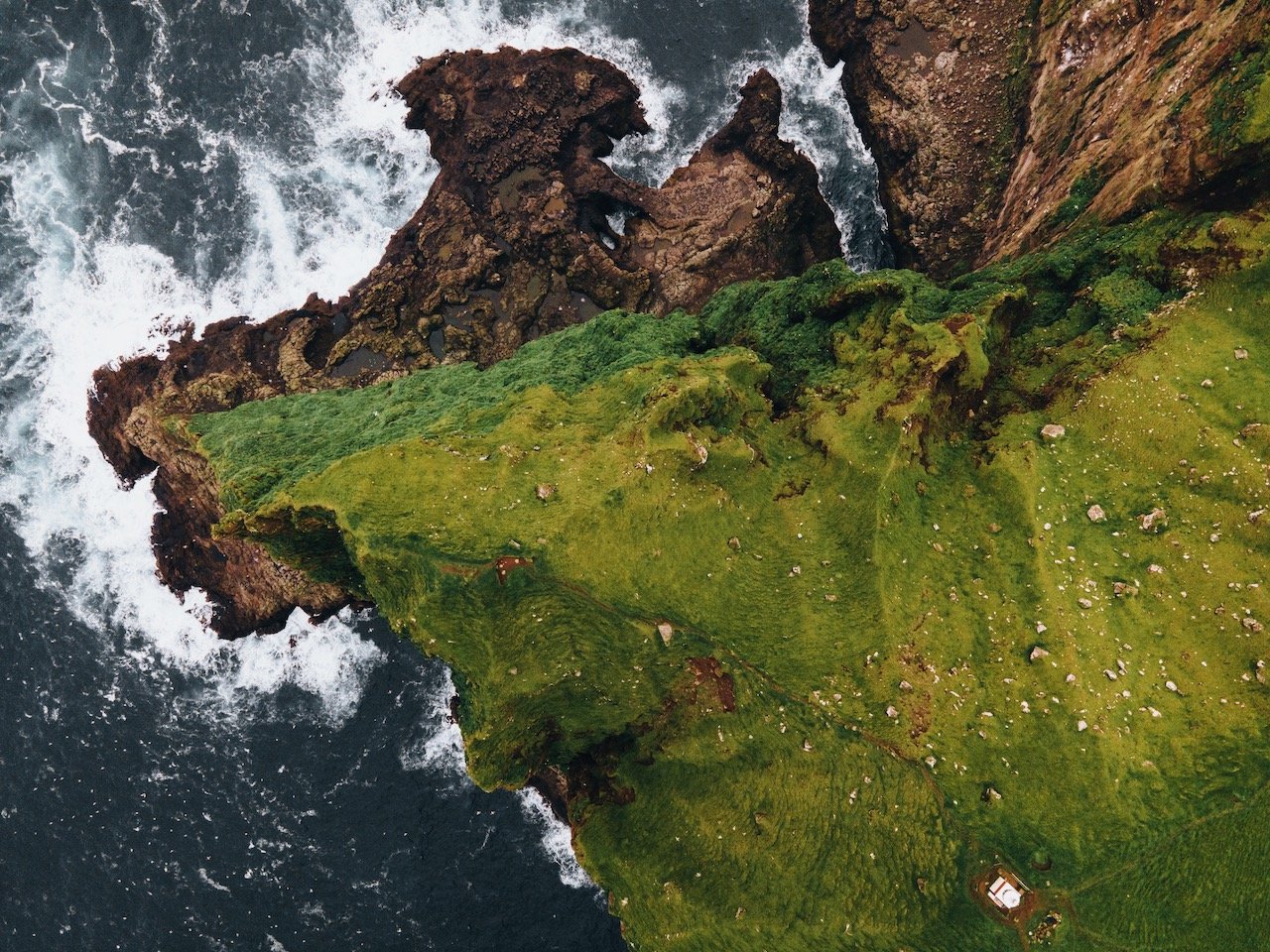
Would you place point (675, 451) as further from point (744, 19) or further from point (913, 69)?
point (744, 19)

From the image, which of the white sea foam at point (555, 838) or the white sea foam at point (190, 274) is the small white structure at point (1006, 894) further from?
the white sea foam at point (190, 274)

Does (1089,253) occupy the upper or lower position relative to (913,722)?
upper

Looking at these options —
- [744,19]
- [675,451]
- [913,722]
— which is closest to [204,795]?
[675,451]

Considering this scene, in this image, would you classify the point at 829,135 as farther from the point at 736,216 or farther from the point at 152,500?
the point at 152,500

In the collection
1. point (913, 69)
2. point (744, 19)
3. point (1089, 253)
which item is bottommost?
point (1089, 253)

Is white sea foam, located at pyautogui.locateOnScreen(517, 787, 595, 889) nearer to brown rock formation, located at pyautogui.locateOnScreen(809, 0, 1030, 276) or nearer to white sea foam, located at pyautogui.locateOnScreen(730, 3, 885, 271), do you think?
white sea foam, located at pyautogui.locateOnScreen(730, 3, 885, 271)

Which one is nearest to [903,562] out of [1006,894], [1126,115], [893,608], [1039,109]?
[893,608]
